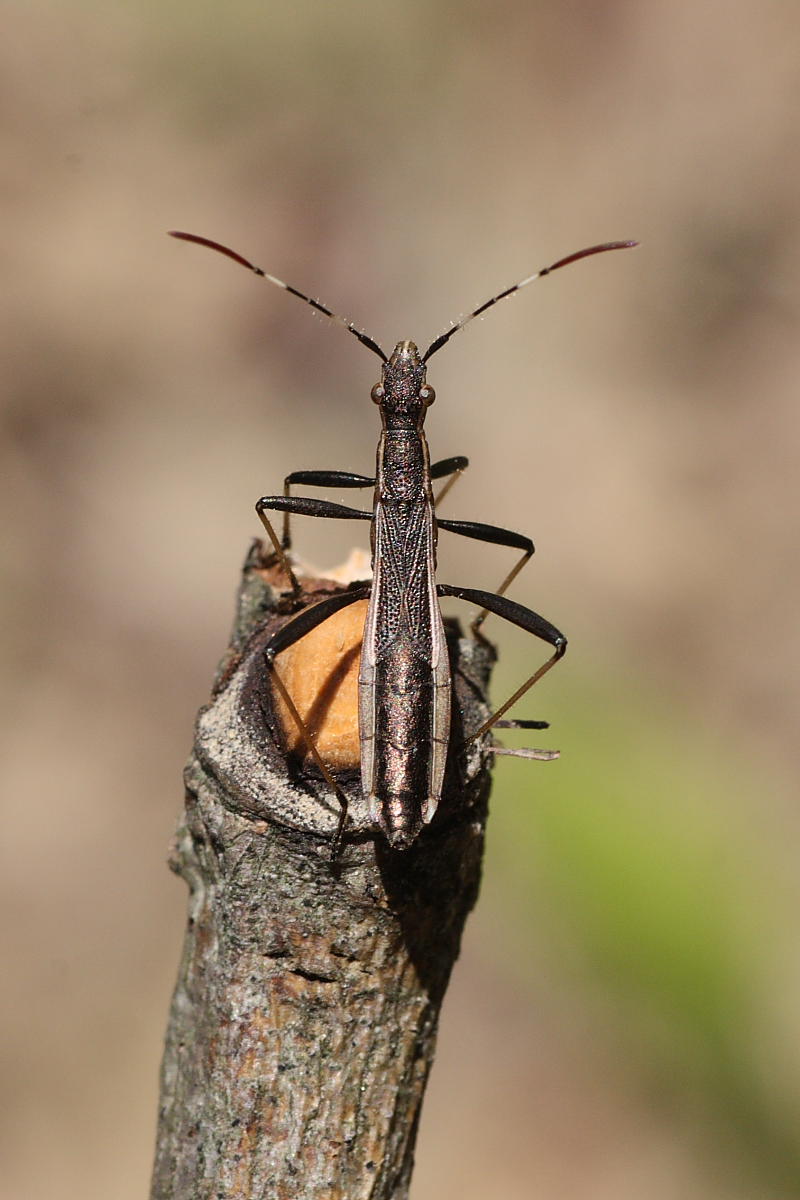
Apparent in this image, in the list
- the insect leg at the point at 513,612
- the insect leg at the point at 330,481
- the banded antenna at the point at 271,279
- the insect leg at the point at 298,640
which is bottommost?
the insect leg at the point at 298,640

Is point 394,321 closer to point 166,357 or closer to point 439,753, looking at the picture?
point 166,357

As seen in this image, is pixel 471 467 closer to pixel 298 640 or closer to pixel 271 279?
pixel 271 279

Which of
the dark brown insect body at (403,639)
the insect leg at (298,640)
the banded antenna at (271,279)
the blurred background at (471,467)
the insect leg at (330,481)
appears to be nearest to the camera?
the insect leg at (298,640)

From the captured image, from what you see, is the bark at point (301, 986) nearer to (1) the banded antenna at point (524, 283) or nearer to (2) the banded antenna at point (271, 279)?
(2) the banded antenna at point (271, 279)

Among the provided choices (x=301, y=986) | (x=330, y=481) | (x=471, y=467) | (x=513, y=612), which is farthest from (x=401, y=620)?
(x=471, y=467)

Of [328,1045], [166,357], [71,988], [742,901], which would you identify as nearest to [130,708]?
[71,988]

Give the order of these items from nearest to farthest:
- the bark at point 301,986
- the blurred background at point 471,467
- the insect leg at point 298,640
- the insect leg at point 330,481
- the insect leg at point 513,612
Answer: the bark at point 301,986 < the insect leg at point 298,640 < the insect leg at point 513,612 < the insect leg at point 330,481 < the blurred background at point 471,467

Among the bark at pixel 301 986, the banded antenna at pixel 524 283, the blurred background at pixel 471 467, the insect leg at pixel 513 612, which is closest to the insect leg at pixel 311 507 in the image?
the insect leg at pixel 513 612
